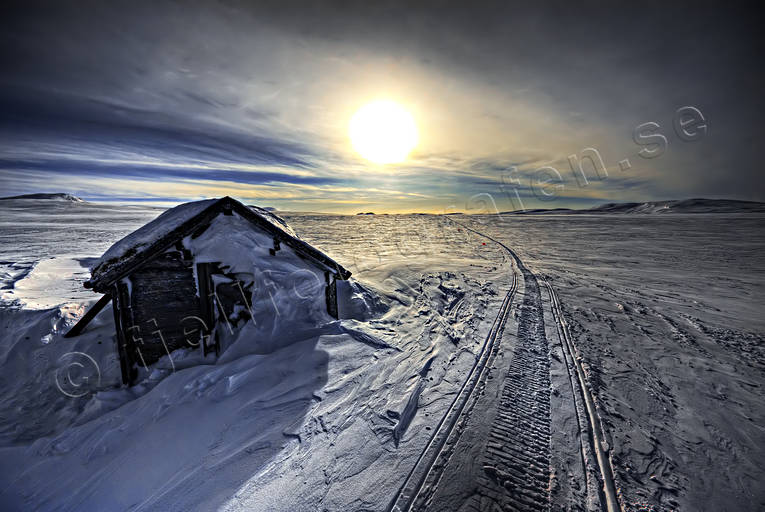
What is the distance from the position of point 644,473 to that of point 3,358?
1383 centimetres

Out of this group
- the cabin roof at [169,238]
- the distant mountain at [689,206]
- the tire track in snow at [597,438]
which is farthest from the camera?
the distant mountain at [689,206]

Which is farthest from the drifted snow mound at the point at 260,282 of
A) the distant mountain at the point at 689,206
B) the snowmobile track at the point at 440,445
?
the distant mountain at the point at 689,206

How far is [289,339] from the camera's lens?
684 cm

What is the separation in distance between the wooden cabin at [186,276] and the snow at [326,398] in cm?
11

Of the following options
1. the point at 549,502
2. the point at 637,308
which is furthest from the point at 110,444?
the point at 637,308

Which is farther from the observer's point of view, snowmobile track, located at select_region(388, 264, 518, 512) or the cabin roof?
the cabin roof

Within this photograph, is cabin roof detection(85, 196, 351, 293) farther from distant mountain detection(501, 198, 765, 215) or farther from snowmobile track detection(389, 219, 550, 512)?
distant mountain detection(501, 198, 765, 215)

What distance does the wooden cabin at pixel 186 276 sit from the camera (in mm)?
5773

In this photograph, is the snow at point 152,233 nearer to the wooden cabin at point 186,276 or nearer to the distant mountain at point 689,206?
the wooden cabin at point 186,276

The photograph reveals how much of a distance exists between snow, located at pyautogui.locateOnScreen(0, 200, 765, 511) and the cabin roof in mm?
287

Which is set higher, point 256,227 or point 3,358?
point 256,227

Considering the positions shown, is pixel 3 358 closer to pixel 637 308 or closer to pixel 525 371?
pixel 525 371

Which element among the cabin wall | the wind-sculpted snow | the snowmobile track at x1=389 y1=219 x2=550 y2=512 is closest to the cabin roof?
the cabin wall

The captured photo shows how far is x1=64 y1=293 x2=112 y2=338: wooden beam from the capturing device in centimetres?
742
